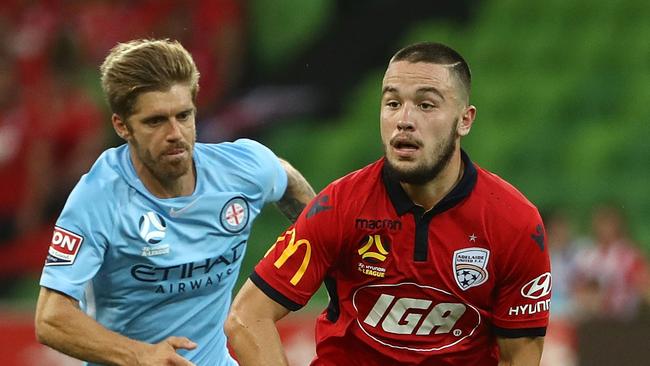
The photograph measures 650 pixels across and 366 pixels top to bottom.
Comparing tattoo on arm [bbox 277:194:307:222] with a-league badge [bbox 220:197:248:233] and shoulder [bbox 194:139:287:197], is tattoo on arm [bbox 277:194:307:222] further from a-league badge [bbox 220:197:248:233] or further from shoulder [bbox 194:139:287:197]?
a-league badge [bbox 220:197:248:233]

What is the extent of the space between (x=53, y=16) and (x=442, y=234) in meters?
9.38

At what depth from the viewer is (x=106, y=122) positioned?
12859mm

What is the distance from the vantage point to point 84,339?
469cm

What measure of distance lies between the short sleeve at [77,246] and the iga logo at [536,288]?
5.02ft

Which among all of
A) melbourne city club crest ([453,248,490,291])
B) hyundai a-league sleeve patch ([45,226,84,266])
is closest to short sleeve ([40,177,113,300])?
hyundai a-league sleeve patch ([45,226,84,266])

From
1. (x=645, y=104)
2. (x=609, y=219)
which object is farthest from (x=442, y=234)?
(x=645, y=104)

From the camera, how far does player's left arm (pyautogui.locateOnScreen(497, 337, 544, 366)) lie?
174 inches

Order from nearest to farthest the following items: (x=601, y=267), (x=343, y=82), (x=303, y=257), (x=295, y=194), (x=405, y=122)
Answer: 1. (x=405, y=122)
2. (x=303, y=257)
3. (x=295, y=194)
4. (x=601, y=267)
5. (x=343, y=82)

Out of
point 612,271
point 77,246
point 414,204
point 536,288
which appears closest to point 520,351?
point 536,288

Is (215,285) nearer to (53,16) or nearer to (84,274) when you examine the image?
(84,274)

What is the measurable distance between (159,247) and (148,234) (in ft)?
0.22

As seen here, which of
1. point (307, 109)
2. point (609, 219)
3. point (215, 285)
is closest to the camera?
point (215, 285)

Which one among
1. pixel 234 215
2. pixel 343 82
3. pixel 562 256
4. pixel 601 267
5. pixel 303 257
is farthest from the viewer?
pixel 343 82

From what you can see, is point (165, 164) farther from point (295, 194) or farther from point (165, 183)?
point (295, 194)
